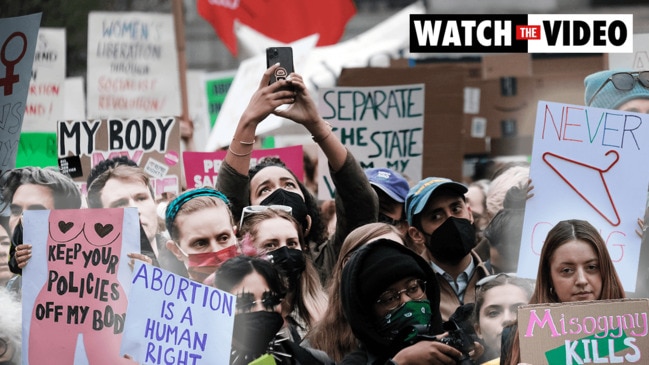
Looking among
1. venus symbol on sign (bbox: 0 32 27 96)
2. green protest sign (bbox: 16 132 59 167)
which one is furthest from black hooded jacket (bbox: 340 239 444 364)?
green protest sign (bbox: 16 132 59 167)

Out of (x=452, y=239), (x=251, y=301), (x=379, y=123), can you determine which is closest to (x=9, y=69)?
(x=251, y=301)

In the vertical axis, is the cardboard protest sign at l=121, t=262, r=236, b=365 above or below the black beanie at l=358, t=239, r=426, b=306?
below

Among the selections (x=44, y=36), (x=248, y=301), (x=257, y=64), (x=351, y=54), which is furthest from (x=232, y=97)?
(x=248, y=301)

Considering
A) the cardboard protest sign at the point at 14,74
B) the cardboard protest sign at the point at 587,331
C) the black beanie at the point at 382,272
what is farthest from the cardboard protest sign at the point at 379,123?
the cardboard protest sign at the point at 587,331

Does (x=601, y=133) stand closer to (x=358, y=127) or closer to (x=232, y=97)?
(x=358, y=127)

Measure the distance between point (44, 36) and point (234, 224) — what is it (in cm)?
405

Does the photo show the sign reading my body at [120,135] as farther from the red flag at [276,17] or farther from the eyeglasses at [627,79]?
the red flag at [276,17]

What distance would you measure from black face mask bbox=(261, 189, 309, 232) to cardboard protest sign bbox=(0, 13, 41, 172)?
42.1 inches

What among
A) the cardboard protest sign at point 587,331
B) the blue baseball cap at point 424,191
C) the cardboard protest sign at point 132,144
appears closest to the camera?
the cardboard protest sign at point 587,331

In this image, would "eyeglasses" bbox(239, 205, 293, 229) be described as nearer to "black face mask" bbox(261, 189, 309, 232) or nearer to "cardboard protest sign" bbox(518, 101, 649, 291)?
"black face mask" bbox(261, 189, 309, 232)

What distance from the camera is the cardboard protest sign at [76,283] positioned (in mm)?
4391

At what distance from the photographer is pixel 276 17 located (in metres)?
11.0

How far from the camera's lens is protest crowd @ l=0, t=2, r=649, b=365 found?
12.9 feet

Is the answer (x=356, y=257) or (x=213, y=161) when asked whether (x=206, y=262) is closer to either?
(x=356, y=257)
